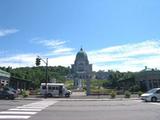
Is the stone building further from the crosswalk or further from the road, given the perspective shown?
the crosswalk

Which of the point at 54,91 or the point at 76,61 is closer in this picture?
the point at 54,91

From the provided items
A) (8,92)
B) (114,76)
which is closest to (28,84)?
(114,76)

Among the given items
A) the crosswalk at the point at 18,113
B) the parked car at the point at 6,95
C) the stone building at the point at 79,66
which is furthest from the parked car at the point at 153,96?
the stone building at the point at 79,66

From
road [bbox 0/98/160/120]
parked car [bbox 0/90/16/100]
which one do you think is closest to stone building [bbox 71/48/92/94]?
parked car [bbox 0/90/16/100]

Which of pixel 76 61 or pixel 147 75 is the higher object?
pixel 76 61

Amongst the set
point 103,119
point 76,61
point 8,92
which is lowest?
point 103,119

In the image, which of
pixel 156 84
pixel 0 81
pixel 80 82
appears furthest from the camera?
pixel 80 82

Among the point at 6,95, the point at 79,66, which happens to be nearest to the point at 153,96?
the point at 6,95

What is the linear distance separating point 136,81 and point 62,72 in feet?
330

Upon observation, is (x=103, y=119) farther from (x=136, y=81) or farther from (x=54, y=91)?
(x=136, y=81)

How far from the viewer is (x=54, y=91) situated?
199ft

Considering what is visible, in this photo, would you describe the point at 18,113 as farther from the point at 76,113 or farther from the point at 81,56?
the point at 81,56

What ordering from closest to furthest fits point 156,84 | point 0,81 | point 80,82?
point 0,81
point 156,84
point 80,82

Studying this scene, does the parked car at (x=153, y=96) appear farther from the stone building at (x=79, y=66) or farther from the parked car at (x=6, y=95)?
the stone building at (x=79, y=66)
